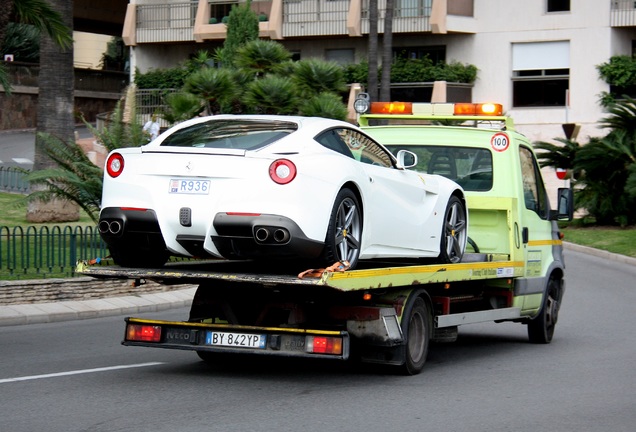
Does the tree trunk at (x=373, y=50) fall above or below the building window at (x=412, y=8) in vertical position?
below

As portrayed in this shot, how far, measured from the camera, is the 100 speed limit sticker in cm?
1271

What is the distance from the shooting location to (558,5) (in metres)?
44.6

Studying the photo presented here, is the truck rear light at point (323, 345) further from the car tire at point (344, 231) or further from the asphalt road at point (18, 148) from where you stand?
the asphalt road at point (18, 148)

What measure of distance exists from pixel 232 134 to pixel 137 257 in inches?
50.3

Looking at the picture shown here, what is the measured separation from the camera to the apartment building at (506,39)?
43.9 m

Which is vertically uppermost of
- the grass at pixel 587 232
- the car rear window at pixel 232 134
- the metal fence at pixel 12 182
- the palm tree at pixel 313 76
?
the palm tree at pixel 313 76

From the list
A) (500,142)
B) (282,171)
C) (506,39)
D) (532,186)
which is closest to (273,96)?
(532,186)

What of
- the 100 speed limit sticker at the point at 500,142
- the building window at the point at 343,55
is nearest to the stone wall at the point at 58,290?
the 100 speed limit sticker at the point at 500,142

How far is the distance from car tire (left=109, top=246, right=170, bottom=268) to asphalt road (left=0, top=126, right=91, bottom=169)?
31322 mm

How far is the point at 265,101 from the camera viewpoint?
2838 centimetres

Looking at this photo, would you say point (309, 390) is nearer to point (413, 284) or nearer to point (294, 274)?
A: point (294, 274)

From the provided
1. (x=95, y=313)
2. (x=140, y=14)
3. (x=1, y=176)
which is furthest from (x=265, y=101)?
(x=140, y=14)

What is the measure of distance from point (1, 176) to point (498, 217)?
2406 cm

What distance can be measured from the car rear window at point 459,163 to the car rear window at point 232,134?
3.43 metres
